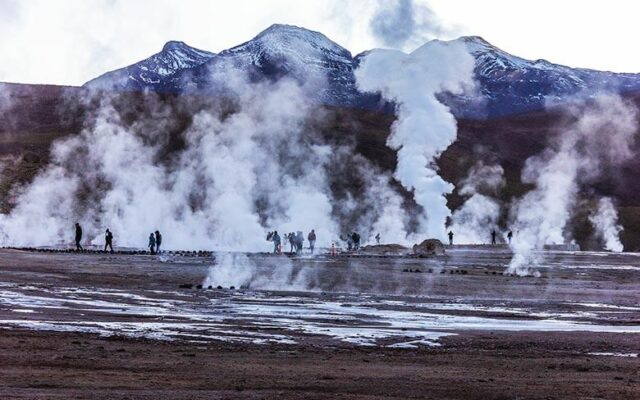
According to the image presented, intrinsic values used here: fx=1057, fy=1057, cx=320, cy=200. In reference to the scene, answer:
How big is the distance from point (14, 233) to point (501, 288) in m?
56.7

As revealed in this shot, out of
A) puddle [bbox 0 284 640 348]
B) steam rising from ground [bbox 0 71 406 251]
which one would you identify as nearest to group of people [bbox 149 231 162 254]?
steam rising from ground [bbox 0 71 406 251]

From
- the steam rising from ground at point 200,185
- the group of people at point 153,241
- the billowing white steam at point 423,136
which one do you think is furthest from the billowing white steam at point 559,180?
the group of people at point 153,241

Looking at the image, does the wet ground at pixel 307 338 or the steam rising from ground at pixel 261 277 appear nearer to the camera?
the wet ground at pixel 307 338

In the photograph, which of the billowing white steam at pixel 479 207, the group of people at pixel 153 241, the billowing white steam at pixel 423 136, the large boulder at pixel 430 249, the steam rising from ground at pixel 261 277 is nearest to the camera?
the steam rising from ground at pixel 261 277

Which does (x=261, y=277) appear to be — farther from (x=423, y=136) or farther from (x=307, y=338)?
(x=423, y=136)

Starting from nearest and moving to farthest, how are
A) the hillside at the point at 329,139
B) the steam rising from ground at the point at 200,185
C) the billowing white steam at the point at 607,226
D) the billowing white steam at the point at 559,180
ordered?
1. the steam rising from ground at the point at 200,185
2. the billowing white steam at the point at 607,226
3. the billowing white steam at the point at 559,180
4. the hillside at the point at 329,139

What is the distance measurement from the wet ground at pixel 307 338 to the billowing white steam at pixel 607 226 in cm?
9072

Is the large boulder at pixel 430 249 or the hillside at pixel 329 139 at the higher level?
the hillside at pixel 329 139

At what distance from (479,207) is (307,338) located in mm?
135034

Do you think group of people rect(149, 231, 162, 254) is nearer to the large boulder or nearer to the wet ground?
the large boulder

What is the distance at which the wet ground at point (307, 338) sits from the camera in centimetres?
1548

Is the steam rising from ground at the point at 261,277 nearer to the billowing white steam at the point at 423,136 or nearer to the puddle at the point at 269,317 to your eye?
the puddle at the point at 269,317

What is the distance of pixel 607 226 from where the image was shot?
141 meters

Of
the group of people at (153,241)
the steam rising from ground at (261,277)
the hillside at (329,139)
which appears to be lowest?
the steam rising from ground at (261,277)
